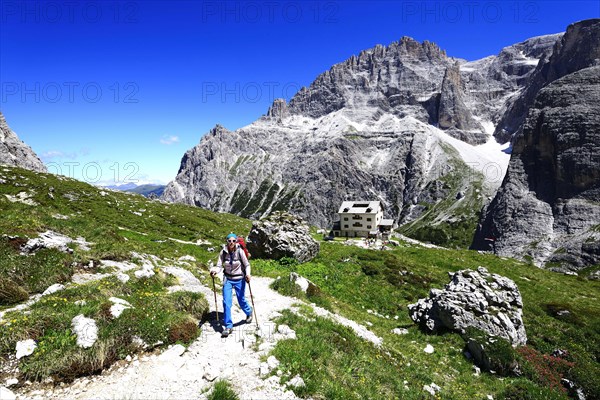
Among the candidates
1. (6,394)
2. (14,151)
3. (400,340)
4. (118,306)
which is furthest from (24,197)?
(14,151)

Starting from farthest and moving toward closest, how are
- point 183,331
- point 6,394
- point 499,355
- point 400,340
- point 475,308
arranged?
point 475,308, point 400,340, point 499,355, point 183,331, point 6,394

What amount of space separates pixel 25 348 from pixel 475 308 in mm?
22476

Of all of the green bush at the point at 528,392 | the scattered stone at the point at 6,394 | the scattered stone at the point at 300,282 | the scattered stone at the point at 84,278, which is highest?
the scattered stone at the point at 84,278

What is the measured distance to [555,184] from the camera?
503 ft

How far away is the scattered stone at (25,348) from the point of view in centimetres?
812

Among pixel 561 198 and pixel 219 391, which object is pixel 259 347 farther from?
pixel 561 198

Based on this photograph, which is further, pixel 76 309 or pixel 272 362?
pixel 76 309

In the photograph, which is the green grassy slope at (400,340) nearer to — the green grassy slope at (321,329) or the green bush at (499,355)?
the green grassy slope at (321,329)

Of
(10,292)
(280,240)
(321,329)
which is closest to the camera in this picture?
(10,292)

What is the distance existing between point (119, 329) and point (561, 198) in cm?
19055

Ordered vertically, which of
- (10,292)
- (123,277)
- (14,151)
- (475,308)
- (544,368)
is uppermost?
(14,151)

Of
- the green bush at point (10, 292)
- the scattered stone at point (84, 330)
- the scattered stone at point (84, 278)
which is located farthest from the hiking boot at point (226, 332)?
the green bush at point (10, 292)

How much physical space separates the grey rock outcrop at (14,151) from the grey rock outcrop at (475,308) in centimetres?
17348

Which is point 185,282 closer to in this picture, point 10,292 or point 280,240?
point 10,292
